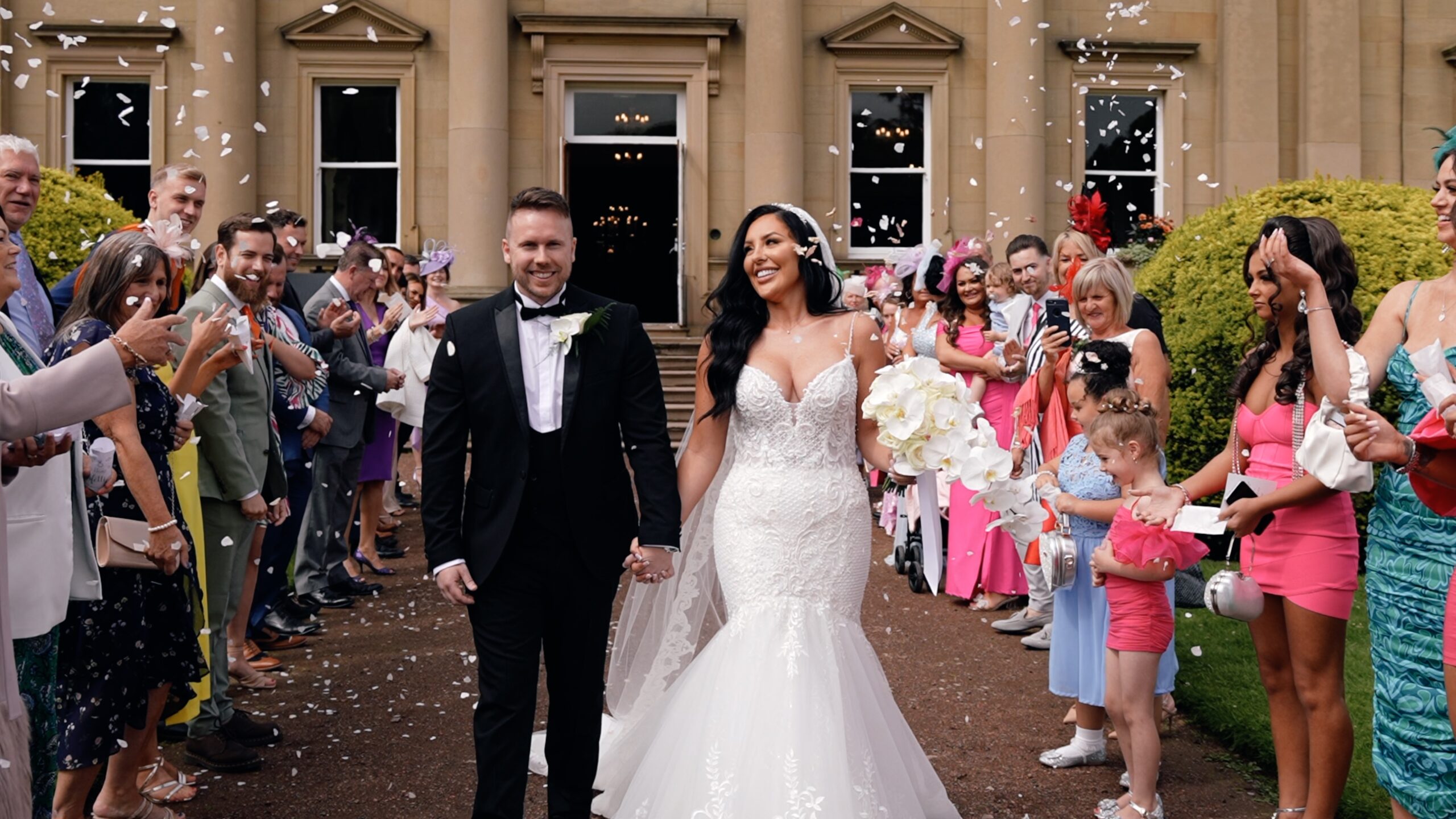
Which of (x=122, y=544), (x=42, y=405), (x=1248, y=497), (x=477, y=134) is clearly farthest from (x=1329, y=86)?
(x=42, y=405)

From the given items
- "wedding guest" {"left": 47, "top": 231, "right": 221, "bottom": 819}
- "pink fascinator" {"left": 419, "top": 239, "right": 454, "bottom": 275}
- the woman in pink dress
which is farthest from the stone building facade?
"wedding guest" {"left": 47, "top": 231, "right": 221, "bottom": 819}

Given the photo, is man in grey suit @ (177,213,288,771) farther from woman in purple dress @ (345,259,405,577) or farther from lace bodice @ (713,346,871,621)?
woman in purple dress @ (345,259,405,577)

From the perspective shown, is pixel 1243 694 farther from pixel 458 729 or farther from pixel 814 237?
pixel 458 729

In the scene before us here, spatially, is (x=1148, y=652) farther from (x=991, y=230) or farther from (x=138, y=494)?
(x=991, y=230)

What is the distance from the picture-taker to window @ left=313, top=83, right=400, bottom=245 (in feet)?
61.1

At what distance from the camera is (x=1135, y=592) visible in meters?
5.41

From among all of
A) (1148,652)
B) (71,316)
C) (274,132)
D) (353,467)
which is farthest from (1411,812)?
(274,132)

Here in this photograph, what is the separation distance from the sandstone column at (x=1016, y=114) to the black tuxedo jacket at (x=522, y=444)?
14386 millimetres

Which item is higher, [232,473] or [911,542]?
[232,473]

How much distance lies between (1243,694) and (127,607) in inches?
215

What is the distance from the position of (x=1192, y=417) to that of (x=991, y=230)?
8.50 m

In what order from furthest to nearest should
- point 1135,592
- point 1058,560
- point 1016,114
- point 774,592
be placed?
point 1016,114, point 1058,560, point 1135,592, point 774,592

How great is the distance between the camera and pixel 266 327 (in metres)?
7.39

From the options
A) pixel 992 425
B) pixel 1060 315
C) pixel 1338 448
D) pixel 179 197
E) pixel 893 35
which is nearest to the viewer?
pixel 1338 448
